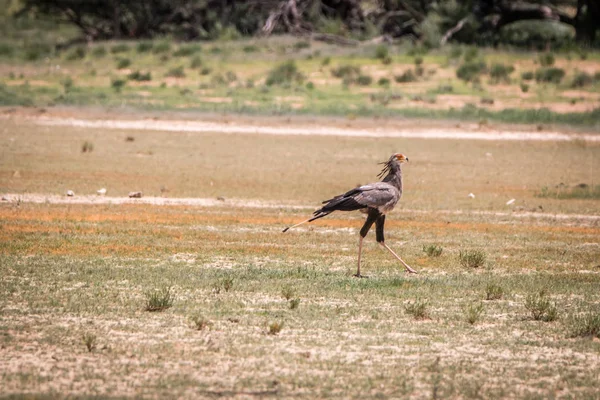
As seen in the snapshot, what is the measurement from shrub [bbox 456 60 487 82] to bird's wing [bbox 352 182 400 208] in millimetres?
22880

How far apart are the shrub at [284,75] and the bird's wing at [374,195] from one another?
22.8m

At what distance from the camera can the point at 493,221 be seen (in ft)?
61.1

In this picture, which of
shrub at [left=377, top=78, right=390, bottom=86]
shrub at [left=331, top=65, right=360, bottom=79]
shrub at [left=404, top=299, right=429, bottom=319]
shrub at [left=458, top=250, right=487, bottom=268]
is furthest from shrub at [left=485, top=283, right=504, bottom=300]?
shrub at [left=331, top=65, right=360, bottom=79]

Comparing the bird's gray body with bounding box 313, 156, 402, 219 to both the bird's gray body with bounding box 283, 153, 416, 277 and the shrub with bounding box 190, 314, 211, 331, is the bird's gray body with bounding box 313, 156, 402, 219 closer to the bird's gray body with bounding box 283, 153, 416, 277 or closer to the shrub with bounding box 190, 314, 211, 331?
the bird's gray body with bounding box 283, 153, 416, 277

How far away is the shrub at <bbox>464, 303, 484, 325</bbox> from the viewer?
1025 cm

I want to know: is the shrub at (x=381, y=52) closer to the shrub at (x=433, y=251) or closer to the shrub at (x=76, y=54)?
the shrub at (x=76, y=54)

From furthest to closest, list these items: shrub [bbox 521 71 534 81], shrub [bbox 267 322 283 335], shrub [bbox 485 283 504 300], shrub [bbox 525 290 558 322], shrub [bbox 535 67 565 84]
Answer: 1. shrub [bbox 521 71 534 81]
2. shrub [bbox 535 67 565 84]
3. shrub [bbox 485 283 504 300]
4. shrub [bbox 525 290 558 322]
5. shrub [bbox 267 322 283 335]

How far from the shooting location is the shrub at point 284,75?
35.1 metres

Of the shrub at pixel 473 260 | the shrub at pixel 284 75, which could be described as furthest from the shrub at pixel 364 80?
the shrub at pixel 473 260

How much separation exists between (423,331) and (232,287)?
2566mm

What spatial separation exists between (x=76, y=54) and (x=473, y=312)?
32018 millimetres

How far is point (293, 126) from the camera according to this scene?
30.3 metres

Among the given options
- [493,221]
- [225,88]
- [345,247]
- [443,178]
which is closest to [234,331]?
[345,247]

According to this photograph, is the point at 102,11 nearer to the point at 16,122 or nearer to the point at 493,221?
the point at 16,122
